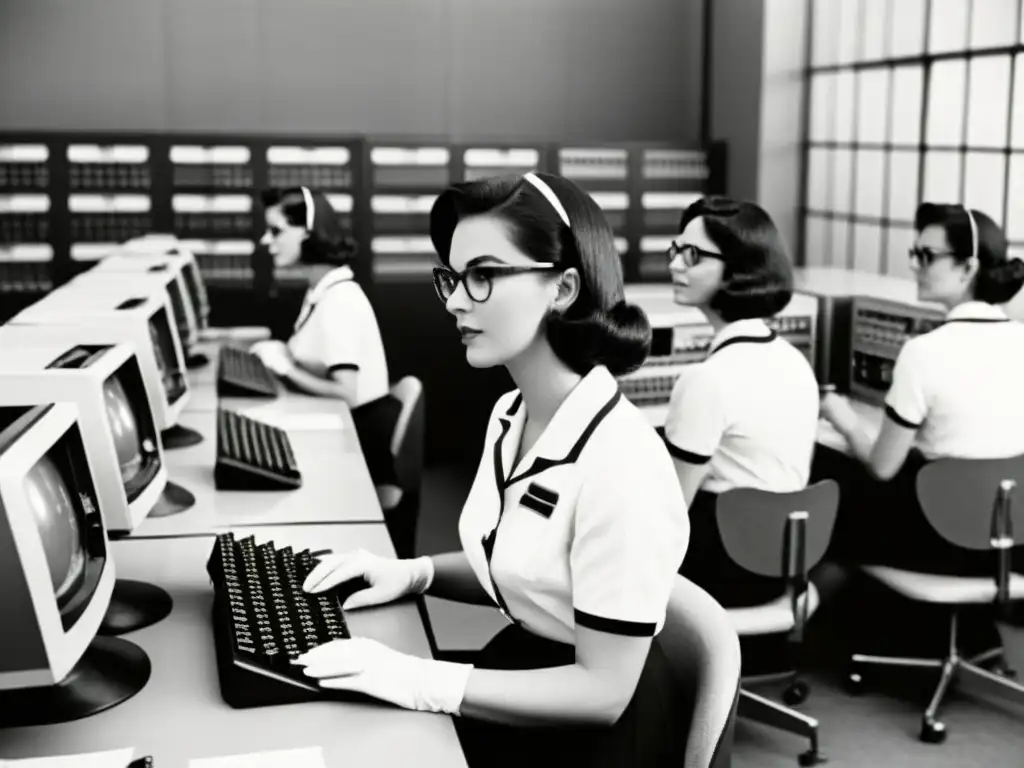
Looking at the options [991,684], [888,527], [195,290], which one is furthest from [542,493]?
[195,290]

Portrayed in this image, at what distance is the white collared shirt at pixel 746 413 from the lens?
2523 mm

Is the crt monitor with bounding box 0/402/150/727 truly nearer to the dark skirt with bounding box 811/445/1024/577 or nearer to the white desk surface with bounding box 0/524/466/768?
the white desk surface with bounding box 0/524/466/768

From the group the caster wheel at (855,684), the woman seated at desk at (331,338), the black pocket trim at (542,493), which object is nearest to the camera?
the black pocket trim at (542,493)

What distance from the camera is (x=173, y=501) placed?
234 centimetres

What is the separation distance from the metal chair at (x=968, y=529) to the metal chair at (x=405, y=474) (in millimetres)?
1293

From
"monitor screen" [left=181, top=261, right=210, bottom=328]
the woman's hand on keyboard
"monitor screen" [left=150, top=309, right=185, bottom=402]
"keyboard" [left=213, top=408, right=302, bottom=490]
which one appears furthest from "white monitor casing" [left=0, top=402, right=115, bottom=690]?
"monitor screen" [left=181, top=261, right=210, bottom=328]

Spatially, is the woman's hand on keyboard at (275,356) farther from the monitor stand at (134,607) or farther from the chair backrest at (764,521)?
the monitor stand at (134,607)

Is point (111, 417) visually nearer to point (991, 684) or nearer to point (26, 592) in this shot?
point (26, 592)

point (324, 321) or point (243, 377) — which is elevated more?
point (324, 321)

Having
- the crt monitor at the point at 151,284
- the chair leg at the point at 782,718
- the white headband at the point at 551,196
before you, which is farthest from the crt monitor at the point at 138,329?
the chair leg at the point at 782,718

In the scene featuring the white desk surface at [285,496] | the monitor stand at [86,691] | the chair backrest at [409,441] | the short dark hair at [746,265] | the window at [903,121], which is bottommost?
the chair backrest at [409,441]

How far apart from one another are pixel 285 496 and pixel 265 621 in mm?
952

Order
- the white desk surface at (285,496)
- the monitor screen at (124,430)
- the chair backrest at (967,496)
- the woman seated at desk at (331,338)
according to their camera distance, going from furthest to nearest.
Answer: the woman seated at desk at (331,338) < the chair backrest at (967,496) < the white desk surface at (285,496) < the monitor screen at (124,430)

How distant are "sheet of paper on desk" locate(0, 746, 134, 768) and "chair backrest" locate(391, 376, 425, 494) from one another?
2.07m
